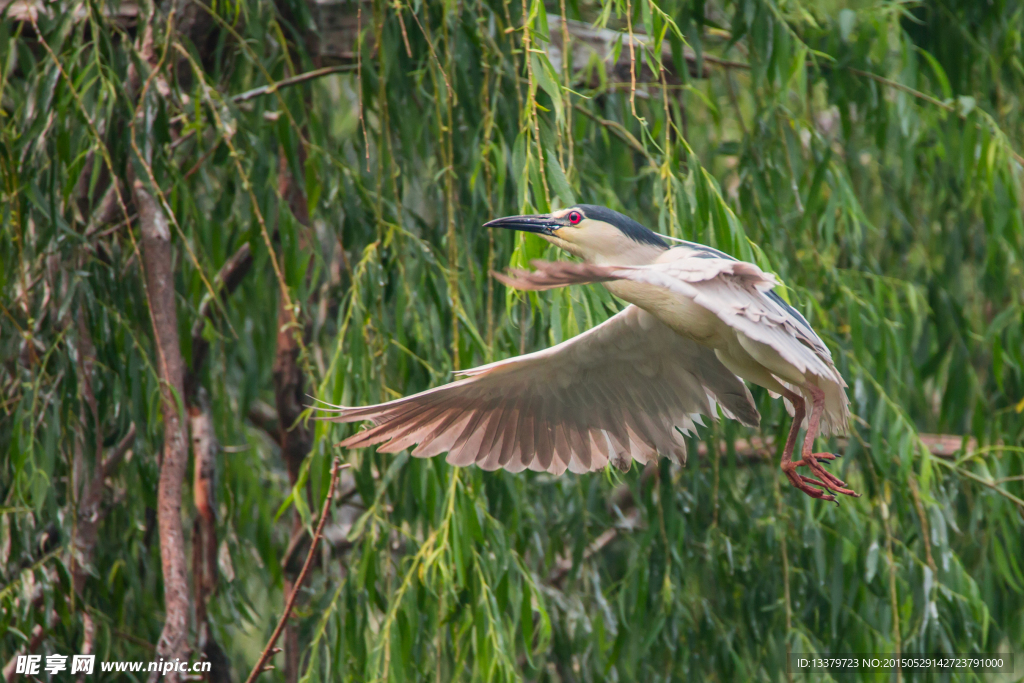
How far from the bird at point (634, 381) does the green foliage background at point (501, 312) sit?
0.25ft

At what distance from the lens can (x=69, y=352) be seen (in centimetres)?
210

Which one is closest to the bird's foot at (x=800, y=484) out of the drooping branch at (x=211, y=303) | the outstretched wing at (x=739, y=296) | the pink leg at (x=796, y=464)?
the pink leg at (x=796, y=464)

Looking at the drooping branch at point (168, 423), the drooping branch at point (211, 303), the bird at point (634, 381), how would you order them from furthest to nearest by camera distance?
the drooping branch at point (211, 303) < the drooping branch at point (168, 423) < the bird at point (634, 381)

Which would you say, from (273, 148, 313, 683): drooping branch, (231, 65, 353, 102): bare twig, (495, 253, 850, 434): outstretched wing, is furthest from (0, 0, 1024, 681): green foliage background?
(495, 253, 850, 434): outstretched wing

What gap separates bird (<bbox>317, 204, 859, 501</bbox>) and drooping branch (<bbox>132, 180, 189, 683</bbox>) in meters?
0.30

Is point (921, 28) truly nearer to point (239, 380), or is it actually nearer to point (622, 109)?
point (622, 109)

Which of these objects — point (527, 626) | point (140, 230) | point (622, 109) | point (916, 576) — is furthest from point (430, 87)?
point (916, 576)

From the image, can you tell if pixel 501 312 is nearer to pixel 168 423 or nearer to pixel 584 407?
pixel 584 407

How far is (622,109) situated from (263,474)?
173 cm

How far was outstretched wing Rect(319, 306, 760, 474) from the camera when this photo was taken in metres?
2.04

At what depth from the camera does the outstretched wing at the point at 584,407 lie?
204cm

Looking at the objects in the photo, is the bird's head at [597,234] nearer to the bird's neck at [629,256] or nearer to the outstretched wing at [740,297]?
the bird's neck at [629,256]

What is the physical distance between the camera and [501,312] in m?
2.37

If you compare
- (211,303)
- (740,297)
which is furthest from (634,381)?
(211,303)
